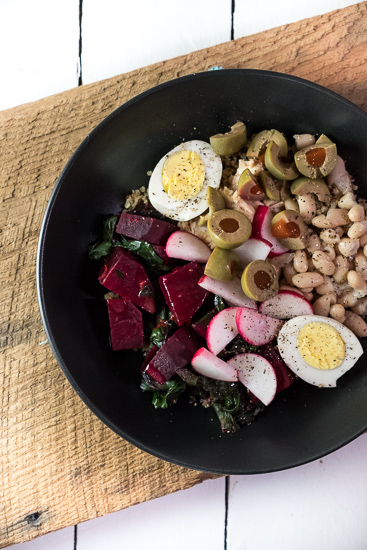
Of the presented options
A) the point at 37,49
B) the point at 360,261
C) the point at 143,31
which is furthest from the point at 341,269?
the point at 37,49

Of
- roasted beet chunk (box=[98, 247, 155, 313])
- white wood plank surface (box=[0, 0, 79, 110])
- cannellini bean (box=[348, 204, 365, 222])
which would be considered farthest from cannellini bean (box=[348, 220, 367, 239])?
white wood plank surface (box=[0, 0, 79, 110])

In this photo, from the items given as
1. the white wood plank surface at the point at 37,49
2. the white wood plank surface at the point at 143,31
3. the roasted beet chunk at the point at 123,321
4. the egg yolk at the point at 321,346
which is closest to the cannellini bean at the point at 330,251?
the egg yolk at the point at 321,346

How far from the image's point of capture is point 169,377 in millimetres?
1686

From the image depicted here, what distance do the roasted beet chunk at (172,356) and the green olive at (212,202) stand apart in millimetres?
395

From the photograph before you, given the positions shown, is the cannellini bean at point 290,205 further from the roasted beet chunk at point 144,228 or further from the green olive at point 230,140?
the roasted beet chunk at point 144,228

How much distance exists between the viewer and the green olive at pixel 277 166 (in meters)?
1.67

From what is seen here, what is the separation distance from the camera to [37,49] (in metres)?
2.16

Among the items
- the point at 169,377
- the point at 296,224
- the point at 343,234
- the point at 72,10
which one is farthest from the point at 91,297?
the point at 72,10

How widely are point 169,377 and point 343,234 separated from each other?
2.61 feet

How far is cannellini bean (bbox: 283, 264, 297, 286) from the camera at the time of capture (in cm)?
172

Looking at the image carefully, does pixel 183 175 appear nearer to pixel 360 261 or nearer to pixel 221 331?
pixel 221 331

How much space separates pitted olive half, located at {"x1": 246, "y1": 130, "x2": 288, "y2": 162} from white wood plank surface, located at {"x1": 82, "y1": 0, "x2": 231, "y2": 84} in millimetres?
563

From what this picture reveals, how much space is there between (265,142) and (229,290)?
1.80 ft

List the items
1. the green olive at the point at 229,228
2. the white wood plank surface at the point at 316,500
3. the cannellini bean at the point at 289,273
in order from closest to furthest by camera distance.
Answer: the green olive at the point at 229,228 → the cannellini bean at the point at 289,273 → the white wood plank surface at the point at 316,500
